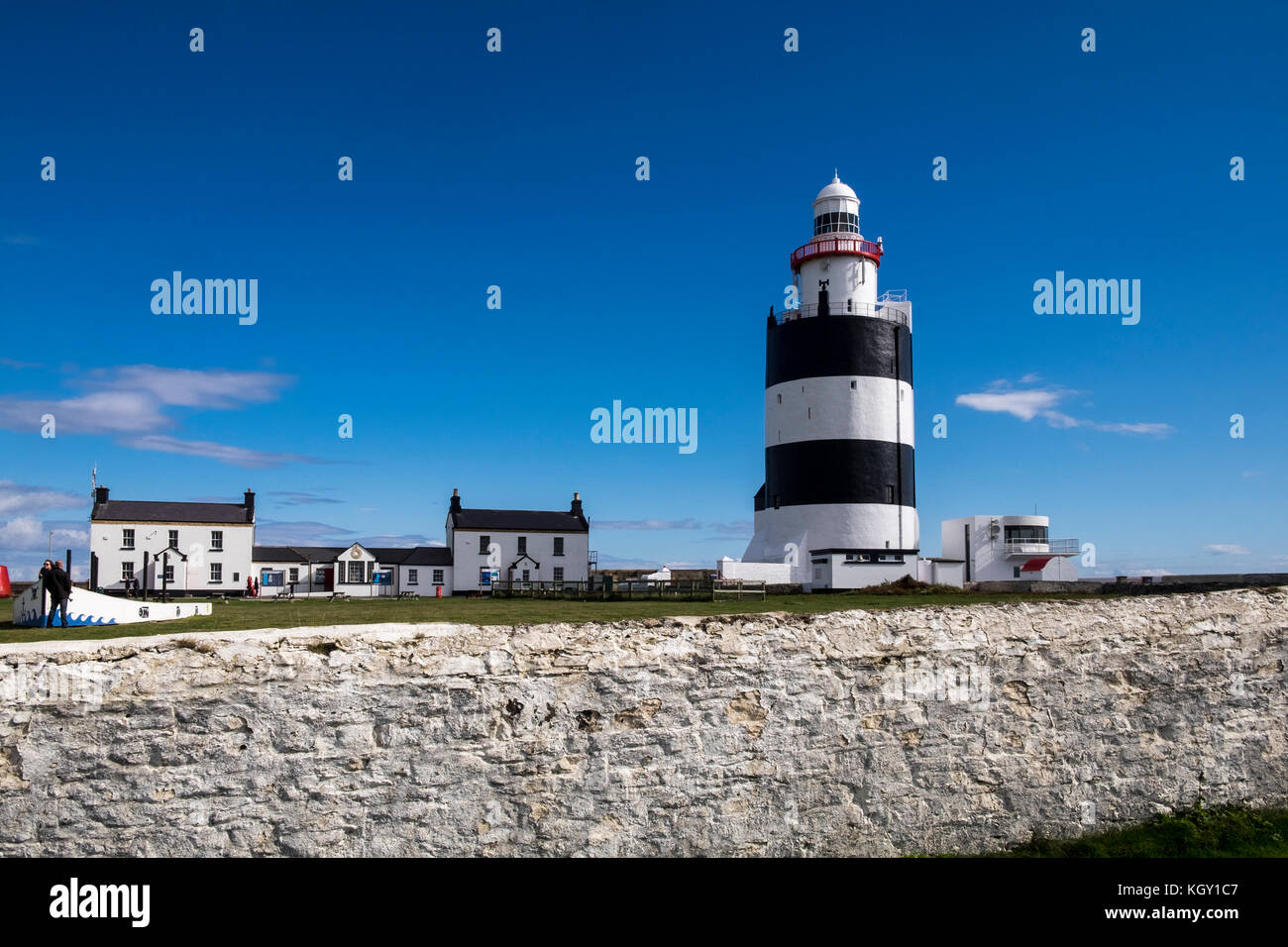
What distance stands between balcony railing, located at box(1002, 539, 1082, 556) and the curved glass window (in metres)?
16.7

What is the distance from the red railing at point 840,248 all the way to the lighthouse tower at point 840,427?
5cm

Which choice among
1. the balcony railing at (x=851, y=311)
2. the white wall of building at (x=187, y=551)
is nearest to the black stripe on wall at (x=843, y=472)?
the balcony railing at (x=851, y=311)

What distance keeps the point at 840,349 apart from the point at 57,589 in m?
29.9

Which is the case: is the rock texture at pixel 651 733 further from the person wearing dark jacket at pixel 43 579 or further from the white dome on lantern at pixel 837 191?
the white dome on lantern at pixel 837 191

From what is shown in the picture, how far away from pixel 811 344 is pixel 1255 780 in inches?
1196

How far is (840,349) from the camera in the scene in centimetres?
3728

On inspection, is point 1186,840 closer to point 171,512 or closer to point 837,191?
point 837,191

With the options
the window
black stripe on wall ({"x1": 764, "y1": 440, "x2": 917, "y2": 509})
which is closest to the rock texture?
black stripe on wall ({"x1": 764, "y1": 440, "x2": 917, "y2": 509})

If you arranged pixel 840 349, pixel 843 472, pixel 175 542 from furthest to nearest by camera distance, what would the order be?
pixel 175 542 < pixel 840 349 < pixel 843 472

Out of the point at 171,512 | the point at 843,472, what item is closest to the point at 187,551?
the point at 171,512

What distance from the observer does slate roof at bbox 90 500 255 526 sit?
48.8 meters

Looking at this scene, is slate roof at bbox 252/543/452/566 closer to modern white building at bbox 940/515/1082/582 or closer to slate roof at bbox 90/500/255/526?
slate roof at bbox 90/500/255/526
